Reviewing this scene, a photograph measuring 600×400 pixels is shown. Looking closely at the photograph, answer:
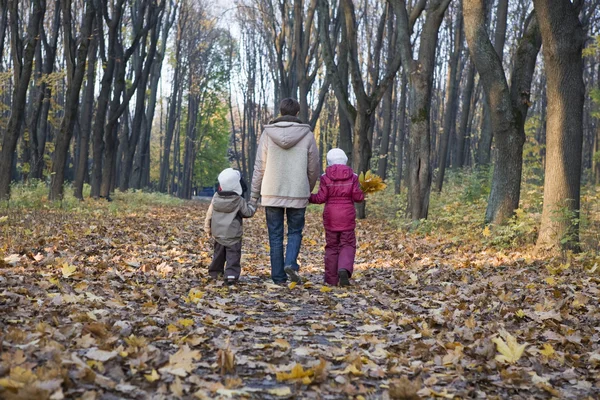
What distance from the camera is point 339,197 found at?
773 centimetres

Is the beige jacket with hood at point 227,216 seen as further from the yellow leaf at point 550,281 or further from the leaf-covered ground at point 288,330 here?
the yellow leaf at point 550,281

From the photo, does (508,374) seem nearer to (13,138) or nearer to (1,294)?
(1,294)

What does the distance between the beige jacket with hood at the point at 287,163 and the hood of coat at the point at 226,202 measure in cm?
24

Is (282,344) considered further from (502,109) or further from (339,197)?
(502,109)

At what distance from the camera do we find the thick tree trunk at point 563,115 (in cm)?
888

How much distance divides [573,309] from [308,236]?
379 inches

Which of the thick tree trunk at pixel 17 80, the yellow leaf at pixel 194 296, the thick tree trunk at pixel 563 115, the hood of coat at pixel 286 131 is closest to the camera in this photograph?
the yellow leaf at pixel 194 296

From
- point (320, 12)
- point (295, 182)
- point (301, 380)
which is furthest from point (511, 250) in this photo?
point (320, 12)

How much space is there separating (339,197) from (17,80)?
11697 millimetres

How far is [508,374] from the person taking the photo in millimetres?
3865

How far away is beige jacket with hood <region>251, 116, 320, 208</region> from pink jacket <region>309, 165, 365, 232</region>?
19 centimetres

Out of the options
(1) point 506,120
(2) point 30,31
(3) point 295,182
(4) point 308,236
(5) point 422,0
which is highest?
(5) point 422,0

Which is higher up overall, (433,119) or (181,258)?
(433,119)

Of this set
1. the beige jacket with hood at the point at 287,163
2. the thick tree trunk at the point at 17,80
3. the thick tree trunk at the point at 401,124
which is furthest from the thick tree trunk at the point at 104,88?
the beige jacket with hood at the point at 287,163
